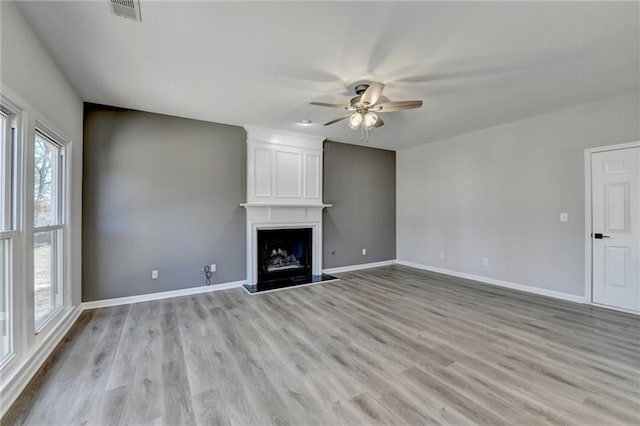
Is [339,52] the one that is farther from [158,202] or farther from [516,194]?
[516,194]

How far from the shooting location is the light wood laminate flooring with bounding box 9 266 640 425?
66.4 inches

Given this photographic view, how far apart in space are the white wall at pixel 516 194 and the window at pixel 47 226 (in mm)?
5723

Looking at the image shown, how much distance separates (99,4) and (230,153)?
2.61m

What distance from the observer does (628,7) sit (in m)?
1.88

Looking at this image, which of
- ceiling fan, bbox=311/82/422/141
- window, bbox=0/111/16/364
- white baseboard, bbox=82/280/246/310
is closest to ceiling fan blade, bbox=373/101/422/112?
ceiling fan, bbox=311/82/422/141

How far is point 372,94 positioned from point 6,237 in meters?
3.07

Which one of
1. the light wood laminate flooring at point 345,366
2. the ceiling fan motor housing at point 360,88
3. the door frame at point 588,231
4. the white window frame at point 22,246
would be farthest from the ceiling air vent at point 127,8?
the door frame at point 588,231

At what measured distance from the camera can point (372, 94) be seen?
8.65 feet

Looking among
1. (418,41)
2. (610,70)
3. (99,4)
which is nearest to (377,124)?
(418,41)

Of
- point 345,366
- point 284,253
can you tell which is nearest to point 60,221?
point 284,253

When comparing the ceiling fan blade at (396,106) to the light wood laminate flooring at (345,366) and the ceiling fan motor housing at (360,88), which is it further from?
the light wood laminate flooring at (345,366)

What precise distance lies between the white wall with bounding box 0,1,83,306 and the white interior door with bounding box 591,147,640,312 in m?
5.94

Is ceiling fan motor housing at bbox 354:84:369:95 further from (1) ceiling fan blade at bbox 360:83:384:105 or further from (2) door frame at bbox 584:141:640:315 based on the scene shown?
(2) door frame at bbox 584:141:640:315

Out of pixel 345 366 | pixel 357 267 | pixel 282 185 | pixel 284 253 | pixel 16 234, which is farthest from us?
pixel 357 267
